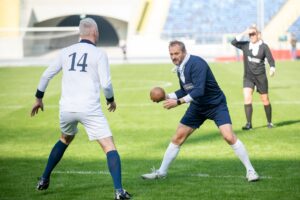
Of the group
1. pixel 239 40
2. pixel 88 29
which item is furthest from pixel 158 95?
pixel 239 40

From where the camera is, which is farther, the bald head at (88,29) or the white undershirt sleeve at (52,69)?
the white undershirt sleeve at (52,69)

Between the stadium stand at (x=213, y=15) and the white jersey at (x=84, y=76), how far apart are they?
55.6m

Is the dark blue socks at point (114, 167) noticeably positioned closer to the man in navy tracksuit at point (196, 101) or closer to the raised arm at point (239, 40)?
the man in navy tracksuit at point (196, 101)

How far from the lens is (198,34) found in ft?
203

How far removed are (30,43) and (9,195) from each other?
55787 millimetres

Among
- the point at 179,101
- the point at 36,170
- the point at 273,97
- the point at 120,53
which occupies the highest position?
the point at 179,101

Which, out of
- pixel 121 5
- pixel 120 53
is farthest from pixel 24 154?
pixel 121 5

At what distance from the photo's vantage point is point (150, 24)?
227 ft

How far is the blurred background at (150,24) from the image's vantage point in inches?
2343

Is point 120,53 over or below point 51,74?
below

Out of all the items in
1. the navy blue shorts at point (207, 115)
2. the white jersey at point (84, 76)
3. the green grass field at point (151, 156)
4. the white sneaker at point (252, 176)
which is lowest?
the green grass field at point (151, 156)

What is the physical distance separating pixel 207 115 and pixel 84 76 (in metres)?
2.17

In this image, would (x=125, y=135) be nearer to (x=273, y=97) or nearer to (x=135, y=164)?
(x=135, y=164)

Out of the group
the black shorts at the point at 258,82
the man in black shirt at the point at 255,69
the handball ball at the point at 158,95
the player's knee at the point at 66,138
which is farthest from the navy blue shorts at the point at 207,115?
the black shorts at the point at 258,82
